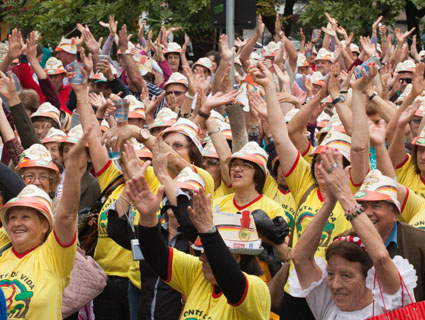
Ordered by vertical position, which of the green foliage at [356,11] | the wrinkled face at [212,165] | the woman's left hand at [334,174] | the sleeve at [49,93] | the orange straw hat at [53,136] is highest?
the woman's left hand at [334,174]

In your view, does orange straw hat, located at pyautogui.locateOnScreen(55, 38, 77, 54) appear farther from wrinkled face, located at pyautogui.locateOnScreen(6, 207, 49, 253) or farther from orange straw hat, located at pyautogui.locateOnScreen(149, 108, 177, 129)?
wrinkled face, located at pyautogui.locateOnScreen(6, 207, 49, 253)

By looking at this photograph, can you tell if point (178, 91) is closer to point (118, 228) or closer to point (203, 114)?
point (203, 114)

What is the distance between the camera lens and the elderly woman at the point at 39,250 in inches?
194

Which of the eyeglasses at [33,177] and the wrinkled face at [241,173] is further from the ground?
the eyeglasses at [33,177]

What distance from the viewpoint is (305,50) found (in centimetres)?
1389

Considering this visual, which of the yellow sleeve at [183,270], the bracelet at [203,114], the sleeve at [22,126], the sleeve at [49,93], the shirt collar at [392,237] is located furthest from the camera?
the sleeve at [49,93]

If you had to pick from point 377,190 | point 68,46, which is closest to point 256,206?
point 377,190

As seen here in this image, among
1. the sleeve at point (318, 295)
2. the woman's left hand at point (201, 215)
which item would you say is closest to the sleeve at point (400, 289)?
the sleeve at point (318, 295)

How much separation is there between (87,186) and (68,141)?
→ 602 mm

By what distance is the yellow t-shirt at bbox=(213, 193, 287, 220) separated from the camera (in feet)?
19.4

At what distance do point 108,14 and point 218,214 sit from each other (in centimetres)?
1058

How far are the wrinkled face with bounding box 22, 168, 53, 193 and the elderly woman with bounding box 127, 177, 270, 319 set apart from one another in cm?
201

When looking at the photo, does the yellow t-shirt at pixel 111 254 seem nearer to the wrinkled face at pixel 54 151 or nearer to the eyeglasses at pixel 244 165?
the eyeglasses at pixel 244 165

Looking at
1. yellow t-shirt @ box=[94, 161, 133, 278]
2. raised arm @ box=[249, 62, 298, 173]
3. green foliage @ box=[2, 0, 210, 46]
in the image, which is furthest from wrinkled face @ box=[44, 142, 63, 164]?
green foliage @ box=[2, 0, 210, 46]
